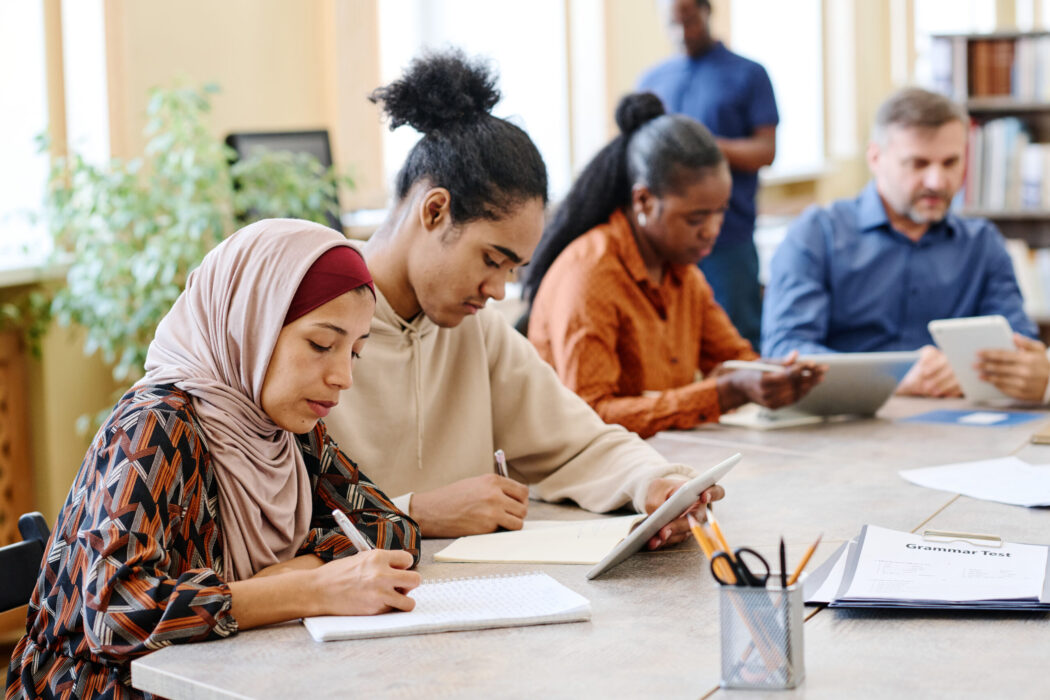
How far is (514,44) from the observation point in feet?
16.5

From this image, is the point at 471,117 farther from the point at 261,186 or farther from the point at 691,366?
the point at 261,186

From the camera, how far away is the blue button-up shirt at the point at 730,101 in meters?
4.33

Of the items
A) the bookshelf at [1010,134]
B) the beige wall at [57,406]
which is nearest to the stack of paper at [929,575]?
the beige wall at [57,406]

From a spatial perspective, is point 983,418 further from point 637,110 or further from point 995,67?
point 995,67

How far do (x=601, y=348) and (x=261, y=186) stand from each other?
1.23 meters

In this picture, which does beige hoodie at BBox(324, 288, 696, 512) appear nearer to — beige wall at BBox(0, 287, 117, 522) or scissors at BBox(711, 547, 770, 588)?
scissors at BBox(711, 547, 770, 588)

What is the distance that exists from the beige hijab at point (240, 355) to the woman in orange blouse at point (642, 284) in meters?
1.02

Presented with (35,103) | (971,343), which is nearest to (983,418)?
(971,343)

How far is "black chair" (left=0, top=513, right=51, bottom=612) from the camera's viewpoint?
5.09 ft

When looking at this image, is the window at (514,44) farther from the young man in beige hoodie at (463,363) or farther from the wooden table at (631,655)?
the wooden table at (631,655)

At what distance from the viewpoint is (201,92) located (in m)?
3.32

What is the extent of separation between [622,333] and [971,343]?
773 mm

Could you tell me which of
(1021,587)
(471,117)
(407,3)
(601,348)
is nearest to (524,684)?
(1021,587)

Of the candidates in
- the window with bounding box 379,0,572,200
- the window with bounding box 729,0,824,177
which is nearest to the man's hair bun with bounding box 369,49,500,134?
the window with bounding box 379,0,572,200
